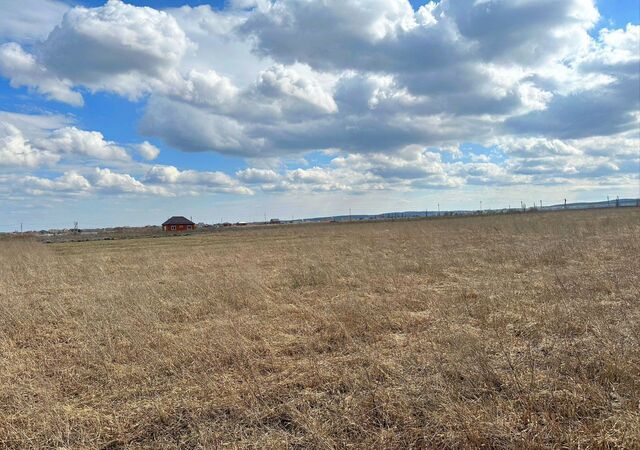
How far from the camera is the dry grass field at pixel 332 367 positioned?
402 cm

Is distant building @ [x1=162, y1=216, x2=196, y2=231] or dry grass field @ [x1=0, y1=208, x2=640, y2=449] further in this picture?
distant building @ [x1=162, y1=216, x2=196, y2=231]

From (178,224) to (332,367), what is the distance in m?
139

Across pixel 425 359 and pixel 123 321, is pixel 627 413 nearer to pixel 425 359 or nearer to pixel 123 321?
pixel 425 359

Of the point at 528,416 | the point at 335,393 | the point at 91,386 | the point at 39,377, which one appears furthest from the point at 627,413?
the point at 39,377

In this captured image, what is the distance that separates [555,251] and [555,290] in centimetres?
811

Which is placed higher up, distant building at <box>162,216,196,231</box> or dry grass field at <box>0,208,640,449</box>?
distant building at <box>162,216,196,231</box>

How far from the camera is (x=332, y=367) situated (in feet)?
18.7

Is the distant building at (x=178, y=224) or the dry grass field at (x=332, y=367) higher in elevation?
the distant building at (x=178, y=224)

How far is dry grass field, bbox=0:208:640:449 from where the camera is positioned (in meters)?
4.02

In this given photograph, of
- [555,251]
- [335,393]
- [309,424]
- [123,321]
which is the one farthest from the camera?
[555,251]

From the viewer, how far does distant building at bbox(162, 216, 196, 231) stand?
13350cm

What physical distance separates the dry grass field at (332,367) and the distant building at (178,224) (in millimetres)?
128241

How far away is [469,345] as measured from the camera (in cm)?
596

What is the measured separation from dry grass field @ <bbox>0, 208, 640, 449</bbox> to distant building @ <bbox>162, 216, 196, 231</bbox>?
421 ft
